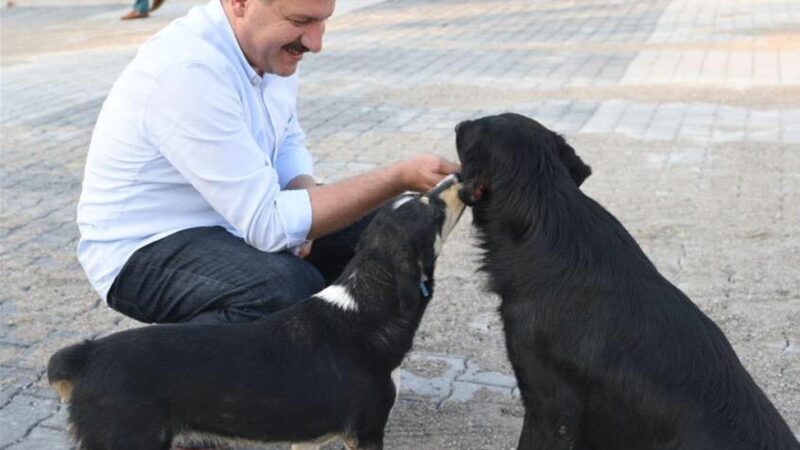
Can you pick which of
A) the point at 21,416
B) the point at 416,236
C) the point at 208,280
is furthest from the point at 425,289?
the point at 21,416

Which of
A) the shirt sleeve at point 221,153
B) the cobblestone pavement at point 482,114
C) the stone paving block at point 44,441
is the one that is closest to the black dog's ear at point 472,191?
the shirt sleeve at point 221,153

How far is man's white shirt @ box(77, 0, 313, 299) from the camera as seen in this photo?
403 cm

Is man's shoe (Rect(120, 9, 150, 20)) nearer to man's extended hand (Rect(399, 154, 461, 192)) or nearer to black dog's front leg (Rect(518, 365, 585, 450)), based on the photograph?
man's extended hand (Rect(399, 154, 461, 192))

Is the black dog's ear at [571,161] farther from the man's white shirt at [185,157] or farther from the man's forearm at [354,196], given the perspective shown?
the man's white shirt at [185,157]

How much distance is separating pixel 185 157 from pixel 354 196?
0.63 meters

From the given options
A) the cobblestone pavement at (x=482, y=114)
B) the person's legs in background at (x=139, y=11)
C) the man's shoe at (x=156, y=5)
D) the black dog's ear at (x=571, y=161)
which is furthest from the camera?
the man's shoe at (x=156, y=5)

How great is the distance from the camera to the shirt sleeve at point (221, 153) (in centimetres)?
402

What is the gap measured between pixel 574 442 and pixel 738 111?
7.46 metres

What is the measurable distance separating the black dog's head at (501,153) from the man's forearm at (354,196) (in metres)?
0.45

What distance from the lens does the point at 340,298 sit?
3945mm

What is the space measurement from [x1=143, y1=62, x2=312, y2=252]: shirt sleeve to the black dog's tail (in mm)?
800

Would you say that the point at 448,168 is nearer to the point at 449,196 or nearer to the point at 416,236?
the point at 449,196

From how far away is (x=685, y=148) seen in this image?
29.5ft

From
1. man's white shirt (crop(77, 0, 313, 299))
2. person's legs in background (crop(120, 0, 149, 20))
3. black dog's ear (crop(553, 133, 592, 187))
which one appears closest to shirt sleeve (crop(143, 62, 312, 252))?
man's white shirt (crop(77, 0, 313, 299))
